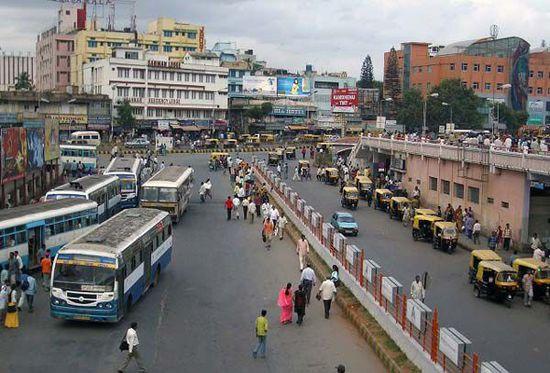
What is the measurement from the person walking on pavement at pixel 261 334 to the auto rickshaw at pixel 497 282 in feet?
28.0

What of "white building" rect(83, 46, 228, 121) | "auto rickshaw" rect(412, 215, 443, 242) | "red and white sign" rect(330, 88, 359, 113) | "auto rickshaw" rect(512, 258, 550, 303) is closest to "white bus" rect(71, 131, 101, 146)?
"white building" rect(83, 46, 228, 121)

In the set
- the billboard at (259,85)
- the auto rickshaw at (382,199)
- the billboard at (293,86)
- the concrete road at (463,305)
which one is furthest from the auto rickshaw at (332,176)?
the billboard at (293,86)

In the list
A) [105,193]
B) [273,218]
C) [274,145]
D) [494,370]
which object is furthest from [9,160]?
[274,145]

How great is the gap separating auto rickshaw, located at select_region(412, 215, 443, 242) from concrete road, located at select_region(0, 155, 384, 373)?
27.6ft

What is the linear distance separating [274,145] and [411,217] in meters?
49.9

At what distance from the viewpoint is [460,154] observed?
3641 cm

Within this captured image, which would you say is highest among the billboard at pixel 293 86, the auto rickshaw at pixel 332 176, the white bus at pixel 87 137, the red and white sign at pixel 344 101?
the billboard at pixel 293 86

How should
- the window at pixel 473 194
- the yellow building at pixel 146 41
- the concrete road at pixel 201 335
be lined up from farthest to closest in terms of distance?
the yellow building at pixel 146 41 < the window at pixel 473 194 < the concrete road at pixel 201 335

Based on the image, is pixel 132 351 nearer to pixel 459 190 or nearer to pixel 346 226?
pixel 346 226

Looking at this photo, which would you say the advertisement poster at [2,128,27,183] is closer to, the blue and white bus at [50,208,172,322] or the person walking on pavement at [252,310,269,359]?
the blue and white bus at [50,208,172,322]

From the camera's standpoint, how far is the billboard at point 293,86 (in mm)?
103750

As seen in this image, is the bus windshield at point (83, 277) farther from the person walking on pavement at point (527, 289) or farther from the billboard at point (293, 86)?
the billboard at point (293, 86)

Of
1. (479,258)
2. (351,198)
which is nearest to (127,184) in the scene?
(351,198)

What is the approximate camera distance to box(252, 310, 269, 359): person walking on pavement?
50.7 feet
